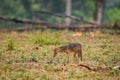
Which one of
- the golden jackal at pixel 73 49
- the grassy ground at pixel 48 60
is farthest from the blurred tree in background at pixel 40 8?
the golden jackal at pixel 73 49

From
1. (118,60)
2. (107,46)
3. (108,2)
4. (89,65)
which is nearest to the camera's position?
(89,65)

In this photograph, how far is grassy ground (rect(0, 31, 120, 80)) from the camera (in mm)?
9836

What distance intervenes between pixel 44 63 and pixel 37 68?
66 cm

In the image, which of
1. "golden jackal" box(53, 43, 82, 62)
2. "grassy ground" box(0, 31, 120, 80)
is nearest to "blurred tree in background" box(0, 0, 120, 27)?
"grassy ground" box(0, 31, 120, 80)

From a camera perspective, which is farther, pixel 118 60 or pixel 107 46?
pixel 107 46

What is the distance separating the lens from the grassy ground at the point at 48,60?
984cm

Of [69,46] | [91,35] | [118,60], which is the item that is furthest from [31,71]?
[91,35]

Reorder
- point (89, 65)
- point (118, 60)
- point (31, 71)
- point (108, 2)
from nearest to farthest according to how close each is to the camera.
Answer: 1. point (31, 71)
2. point (89, 65)
3. point (118, 60)
4. point (108, 2)

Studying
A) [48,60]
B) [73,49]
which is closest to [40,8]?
[48,60]

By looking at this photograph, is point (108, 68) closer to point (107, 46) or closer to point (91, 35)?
point (107, 46)

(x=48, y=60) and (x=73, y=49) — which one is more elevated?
(x=73, y=49)

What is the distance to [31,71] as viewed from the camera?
10.3m

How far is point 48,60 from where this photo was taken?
11805mm

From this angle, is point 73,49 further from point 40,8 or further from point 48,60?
point 40,8
